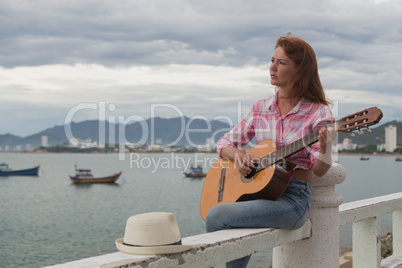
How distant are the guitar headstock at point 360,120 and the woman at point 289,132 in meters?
0.08

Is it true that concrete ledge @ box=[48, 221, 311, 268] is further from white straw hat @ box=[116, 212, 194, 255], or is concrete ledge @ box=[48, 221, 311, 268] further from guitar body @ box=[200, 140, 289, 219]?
guitar body @ box=[200, 140, 289, 219]

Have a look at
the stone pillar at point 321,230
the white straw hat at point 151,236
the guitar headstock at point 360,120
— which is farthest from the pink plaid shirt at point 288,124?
the white straw hat at point 151,236

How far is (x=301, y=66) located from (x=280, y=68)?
0.13m

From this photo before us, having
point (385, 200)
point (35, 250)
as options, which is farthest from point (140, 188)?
point (385, 200)

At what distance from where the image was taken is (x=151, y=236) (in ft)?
6.07

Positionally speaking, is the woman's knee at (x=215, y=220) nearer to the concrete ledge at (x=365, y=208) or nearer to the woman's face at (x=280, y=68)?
the woman's face at (x=280, y=68)

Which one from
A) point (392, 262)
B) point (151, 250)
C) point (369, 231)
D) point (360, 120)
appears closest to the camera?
point (151, 250)

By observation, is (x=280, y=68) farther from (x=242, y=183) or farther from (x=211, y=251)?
(x=211, y=251)

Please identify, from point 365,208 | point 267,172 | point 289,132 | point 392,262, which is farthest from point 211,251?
point 392,262

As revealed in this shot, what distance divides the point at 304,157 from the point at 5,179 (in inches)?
4802

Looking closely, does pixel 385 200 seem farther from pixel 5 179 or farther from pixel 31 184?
pixel 5 179

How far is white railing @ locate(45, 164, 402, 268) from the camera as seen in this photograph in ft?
6.14

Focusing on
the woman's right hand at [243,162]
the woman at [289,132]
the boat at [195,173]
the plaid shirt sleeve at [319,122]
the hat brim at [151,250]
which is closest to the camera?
the hat brim at [151,250]

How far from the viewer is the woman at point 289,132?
252cm
